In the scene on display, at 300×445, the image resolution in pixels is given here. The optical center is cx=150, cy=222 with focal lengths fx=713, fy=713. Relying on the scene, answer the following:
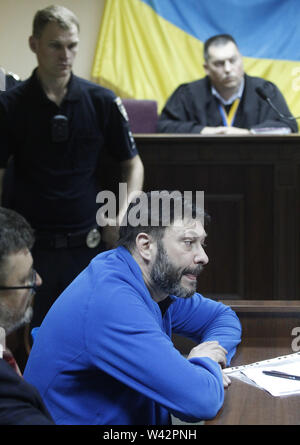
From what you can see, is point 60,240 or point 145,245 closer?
point 145,245

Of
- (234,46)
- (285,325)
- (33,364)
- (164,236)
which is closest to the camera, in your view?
(33,364)

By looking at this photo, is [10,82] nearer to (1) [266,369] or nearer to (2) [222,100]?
(2) [222,100]

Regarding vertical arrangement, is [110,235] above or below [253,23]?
below

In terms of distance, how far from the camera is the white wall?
5.55m

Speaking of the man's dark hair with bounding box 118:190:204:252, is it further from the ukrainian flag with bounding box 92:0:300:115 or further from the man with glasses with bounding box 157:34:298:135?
the ukrainian flag with bounding box 92:0:300:115

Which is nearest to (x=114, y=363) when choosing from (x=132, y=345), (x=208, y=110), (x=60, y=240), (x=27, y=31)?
(x=132, y=345)

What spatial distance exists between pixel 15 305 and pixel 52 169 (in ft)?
5.10

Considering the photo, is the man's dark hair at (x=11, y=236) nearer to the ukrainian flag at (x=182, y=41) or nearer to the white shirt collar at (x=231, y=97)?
the white shirt collar at (x=231, y=97)

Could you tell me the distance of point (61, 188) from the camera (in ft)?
9.08

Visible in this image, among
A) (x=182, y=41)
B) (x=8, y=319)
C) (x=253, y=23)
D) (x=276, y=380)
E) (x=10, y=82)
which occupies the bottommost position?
(x=276, y=380)

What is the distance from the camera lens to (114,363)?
149 cm

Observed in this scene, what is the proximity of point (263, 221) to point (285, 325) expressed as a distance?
147 centimetres

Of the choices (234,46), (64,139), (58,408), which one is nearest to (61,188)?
(64,139)

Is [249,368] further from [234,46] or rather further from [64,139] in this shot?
[234,46]
